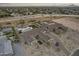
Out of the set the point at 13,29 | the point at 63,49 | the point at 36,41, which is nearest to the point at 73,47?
the point at 63,49

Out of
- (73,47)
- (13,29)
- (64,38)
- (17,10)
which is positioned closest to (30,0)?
(17,10)

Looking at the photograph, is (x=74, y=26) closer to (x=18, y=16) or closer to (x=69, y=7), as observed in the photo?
(x=69, y=7)

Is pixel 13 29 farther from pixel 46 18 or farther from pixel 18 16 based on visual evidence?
pixel 46 18

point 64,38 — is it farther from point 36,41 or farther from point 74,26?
point 36,41

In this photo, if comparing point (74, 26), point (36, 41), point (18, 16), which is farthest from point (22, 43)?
point (74, 26)

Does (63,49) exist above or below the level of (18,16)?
below

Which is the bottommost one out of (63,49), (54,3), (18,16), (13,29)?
(63,49)

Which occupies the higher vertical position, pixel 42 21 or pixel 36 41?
pixel 42 21
